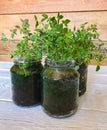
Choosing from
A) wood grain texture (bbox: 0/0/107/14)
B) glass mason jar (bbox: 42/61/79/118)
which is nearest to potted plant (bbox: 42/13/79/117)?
glass mason jar (bbox: 42/61/79/118)

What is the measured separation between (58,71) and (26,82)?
0.46 feet

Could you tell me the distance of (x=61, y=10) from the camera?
115 cm

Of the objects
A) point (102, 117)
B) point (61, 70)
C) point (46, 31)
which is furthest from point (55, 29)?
point (102, 117)

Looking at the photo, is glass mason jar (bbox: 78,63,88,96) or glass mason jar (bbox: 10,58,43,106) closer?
glass mason jar (bbox: 10,58,43,106)

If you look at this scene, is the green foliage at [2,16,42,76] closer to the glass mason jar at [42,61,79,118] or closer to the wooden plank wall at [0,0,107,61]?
the glass mason jar at [42,61,79,118]

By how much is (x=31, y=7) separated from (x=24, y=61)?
1.80 ft

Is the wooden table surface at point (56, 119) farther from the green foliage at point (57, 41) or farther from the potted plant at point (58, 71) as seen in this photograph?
the green foliage at point (57, 41)

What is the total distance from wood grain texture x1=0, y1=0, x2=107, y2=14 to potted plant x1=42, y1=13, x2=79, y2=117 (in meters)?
0.46

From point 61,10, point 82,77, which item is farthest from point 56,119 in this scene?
point 61,10

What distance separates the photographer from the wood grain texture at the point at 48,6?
1106 millimetres


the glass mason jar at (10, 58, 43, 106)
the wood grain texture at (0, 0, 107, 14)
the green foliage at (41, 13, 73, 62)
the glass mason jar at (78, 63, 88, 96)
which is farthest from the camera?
the wood grain texture at (0, 0, 107, 14)

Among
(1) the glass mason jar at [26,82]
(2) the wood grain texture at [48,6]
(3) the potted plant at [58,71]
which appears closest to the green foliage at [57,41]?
(3) the potted plant at [58,71]

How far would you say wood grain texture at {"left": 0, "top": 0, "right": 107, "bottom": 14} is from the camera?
3.63 feet

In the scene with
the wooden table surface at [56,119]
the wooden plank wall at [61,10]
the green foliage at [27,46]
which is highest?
the wooden plank wall at [61,10]
